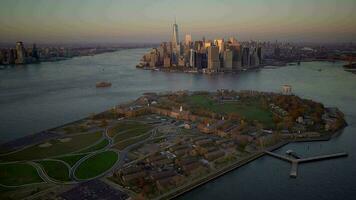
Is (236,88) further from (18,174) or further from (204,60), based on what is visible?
(18,174)

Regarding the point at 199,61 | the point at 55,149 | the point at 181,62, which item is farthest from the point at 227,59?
the point at 55,149

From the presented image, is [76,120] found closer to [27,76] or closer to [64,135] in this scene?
[64,135]

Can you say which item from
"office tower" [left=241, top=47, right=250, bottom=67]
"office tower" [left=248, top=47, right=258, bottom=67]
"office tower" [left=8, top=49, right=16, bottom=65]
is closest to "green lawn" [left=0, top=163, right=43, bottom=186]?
"office tower" [left=241, top=47, right=250, bottom=67]

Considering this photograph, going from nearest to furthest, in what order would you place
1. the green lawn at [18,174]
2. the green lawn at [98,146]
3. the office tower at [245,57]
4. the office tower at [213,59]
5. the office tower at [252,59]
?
the green lawn at [18,174], the green lawn at [98,146], the office tower at [213,59], the office tower at [245,57], the office tower at [252,59]

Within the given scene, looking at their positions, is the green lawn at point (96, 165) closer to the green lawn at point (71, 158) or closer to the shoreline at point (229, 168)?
the green lawn at point (71, 158)

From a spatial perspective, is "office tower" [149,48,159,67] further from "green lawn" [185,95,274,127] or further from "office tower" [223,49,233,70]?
"green lawn" [185,95,274,127]

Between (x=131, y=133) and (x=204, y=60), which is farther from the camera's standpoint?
(x=204, y=60)

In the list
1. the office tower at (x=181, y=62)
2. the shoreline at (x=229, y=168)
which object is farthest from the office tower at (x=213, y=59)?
the shoreline at (x=229, y=168)
